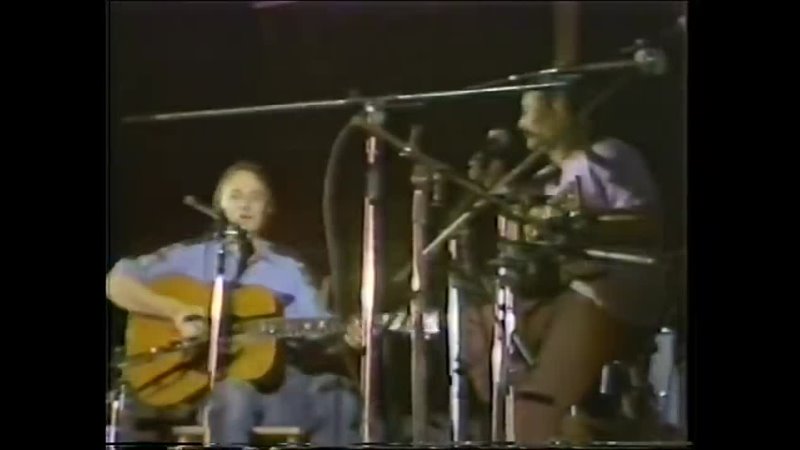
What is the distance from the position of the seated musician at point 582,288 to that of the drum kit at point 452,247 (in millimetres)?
11

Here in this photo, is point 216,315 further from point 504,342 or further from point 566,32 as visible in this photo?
point 566,32

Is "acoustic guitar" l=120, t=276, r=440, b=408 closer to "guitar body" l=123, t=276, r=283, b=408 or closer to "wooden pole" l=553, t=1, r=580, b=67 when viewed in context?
"guitar body" l=123, t=276, r=283, b=408

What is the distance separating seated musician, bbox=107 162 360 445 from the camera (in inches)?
37.6

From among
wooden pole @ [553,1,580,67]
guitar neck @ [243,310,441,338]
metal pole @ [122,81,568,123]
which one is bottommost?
guitar neck @ [243,310,441,338]

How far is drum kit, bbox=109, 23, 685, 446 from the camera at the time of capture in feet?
3.14

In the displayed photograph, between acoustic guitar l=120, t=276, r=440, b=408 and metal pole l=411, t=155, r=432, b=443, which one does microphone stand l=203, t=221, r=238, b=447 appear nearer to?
acoustic guitar l=120, t=276, r=440, b=408

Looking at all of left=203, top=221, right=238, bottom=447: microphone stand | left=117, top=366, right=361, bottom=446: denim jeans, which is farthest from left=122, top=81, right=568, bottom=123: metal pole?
left=117, top=366, right=361, bottom=446: denim jeans

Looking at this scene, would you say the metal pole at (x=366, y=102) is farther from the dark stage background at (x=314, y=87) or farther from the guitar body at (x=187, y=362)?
the guitar body at (x=187, y=362)

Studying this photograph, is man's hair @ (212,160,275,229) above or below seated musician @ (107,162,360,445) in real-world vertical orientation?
above

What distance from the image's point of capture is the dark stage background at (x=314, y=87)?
3.18 ft

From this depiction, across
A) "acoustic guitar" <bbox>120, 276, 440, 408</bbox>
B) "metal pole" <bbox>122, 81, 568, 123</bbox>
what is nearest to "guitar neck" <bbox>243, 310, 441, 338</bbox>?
"acoustic guitar" <bbox>120, 276, 440, 408</bbox>
